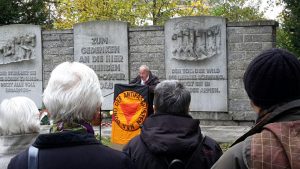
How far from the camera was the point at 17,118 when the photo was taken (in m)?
3.09

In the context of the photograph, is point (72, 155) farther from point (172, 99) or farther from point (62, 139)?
point (172, 99)

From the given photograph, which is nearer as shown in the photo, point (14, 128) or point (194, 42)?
point (14, 128)

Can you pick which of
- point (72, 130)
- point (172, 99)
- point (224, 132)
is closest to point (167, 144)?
point (172, 99)

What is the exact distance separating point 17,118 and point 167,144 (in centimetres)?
97

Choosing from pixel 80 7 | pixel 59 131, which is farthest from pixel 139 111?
pixel 80 7

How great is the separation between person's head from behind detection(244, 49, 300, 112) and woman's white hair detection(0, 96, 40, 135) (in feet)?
5.25

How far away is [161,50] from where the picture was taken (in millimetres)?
12914

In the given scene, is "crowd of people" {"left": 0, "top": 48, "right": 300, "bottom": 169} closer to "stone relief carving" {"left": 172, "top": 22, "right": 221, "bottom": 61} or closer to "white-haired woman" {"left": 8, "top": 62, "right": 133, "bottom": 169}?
"white-haired woman" {"left": 8, "top": 62, "right": 133, "bottom": 169}

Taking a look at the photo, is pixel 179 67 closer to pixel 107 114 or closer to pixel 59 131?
pixel 107 114

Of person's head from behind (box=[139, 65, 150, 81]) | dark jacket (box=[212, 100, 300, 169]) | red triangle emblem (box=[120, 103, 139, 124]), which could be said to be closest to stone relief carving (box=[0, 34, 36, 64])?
person's head from behind (box=[139, 65, 150, 81])

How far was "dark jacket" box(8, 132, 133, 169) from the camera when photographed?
223cm

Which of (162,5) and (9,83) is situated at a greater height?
(162,5)

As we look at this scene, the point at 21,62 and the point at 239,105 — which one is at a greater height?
the point at 21,62

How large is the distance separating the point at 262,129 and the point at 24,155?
3.63ft
